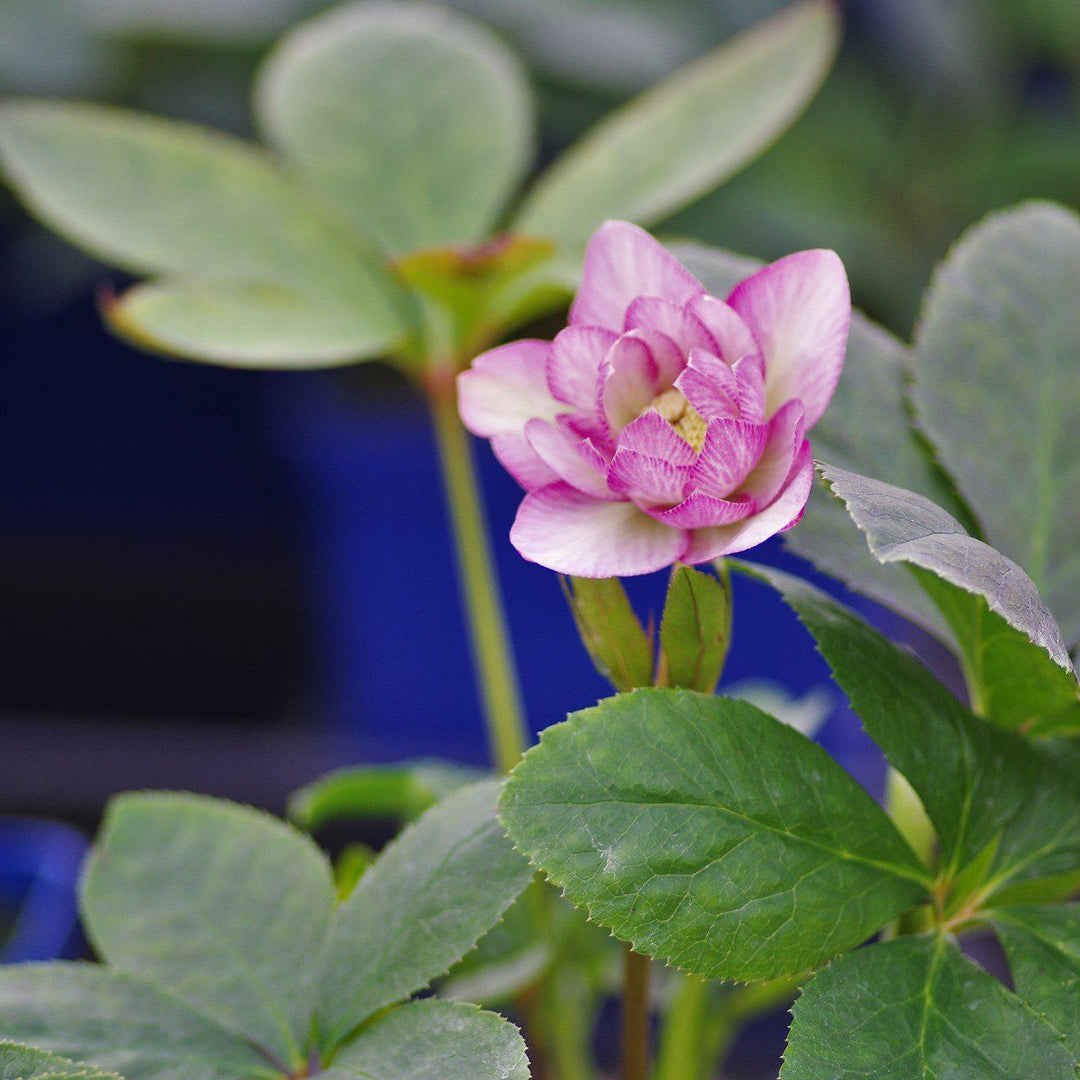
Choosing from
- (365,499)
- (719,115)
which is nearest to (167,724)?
(365,499)

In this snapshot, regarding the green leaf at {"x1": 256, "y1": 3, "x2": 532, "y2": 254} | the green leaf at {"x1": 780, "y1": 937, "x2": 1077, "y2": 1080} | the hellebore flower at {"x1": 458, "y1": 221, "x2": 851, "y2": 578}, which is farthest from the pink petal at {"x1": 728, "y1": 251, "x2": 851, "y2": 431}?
the green leaf at {"x1": 256, "y1": 3, "x2": 532, "y2": 254}

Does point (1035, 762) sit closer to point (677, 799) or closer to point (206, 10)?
point (677, 799)

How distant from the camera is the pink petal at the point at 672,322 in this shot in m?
0.26

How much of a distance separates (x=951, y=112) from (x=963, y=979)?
3.52 ft

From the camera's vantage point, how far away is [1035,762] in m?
0.28

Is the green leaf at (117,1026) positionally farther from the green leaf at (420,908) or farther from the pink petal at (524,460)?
the pink petal at (524,460)

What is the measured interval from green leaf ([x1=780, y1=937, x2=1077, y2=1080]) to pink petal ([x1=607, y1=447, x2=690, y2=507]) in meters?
0.09

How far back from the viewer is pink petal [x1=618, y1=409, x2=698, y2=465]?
0.79 ft

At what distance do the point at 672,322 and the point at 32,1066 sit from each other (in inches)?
7.3

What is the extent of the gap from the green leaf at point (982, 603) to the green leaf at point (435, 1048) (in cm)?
11

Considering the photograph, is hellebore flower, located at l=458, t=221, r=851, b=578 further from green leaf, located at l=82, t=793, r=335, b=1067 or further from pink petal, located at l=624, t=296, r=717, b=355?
green leaf, located at l=82, t=793, r=335, b=1067

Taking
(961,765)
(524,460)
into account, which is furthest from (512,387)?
(961,765)

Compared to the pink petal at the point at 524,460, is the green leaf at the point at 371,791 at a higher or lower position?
lower

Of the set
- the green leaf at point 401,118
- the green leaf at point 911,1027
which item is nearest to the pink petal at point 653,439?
the green leaf at point 911,1027
